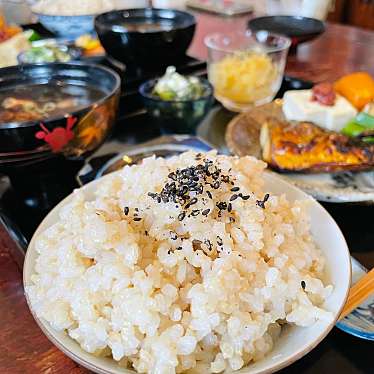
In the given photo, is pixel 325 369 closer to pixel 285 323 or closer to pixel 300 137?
pixel 285 323

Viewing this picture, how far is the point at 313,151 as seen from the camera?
1342mm

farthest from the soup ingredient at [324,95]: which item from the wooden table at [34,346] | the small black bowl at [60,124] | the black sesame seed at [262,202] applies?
the black sesame seed at [262,202]

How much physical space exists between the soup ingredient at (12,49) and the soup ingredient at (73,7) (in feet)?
1.29

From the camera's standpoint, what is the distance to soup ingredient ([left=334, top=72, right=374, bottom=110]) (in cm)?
164

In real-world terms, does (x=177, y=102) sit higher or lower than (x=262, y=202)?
lower

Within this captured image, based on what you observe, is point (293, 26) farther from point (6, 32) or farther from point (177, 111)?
point (6, 32)

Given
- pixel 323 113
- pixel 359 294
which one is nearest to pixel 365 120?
pixel 323 113

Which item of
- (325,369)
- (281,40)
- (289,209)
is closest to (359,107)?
(281,40)

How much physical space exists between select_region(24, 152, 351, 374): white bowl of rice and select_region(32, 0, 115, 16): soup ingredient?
5.93 ft

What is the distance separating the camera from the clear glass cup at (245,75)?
178cm

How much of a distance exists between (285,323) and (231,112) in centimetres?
114

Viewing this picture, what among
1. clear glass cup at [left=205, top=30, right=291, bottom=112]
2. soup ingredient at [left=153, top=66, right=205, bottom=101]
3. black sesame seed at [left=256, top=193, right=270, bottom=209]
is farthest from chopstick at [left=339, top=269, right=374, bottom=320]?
clear glass cup at [left=205, top=30, right=291, bottom=112]

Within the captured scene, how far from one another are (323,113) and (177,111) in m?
0.48

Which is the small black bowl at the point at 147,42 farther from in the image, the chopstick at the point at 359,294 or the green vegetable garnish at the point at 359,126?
the chopstick at the point at 359,294
